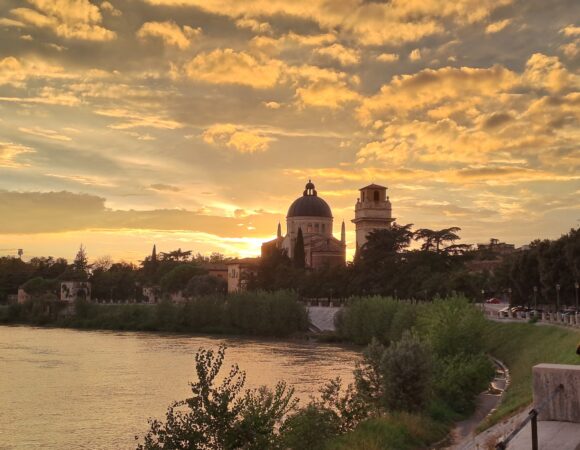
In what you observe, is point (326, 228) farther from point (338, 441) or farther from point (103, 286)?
point (338, 441)

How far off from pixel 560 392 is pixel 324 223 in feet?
453

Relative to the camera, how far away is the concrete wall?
13.5 m

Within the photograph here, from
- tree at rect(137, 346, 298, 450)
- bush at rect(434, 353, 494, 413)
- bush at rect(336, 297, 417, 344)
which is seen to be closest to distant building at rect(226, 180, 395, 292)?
bush at rect(336, 297, 417, 344)

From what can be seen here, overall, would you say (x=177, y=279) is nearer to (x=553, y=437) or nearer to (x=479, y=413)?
(x=479, y=413)

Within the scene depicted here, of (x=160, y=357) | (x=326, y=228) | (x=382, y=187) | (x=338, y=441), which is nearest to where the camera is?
(x=338, y=441)

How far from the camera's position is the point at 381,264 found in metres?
97.5

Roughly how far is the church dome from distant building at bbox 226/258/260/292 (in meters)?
14.0

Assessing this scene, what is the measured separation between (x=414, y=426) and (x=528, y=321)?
31.7 m

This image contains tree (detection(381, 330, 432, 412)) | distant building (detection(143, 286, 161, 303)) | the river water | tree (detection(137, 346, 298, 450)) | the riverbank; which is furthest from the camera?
distant building (detection(143, 286, 161, 303))

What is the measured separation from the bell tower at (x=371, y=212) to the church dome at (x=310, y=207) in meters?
17.6

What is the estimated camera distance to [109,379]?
153 ft

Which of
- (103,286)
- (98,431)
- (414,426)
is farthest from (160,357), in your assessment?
(103,286)

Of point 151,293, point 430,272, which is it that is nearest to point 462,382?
point 430,272

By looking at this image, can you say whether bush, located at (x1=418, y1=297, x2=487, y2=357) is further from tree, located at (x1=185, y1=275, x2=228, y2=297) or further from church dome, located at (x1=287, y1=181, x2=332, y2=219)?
church dome, located at (x1=287, y1=181, x2=332, y2=219)
